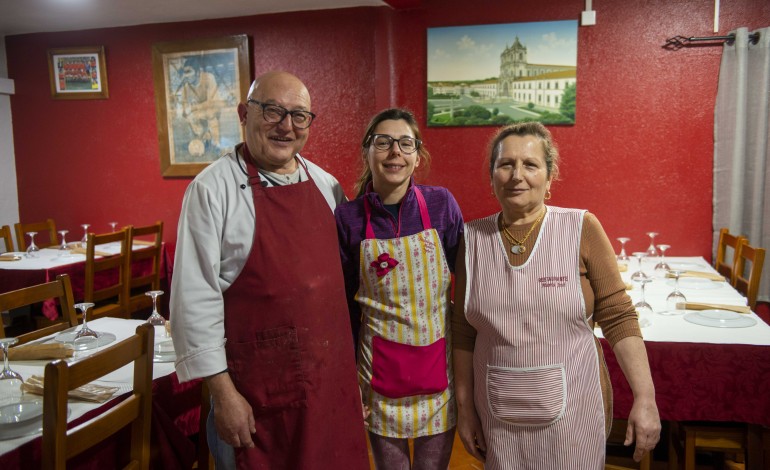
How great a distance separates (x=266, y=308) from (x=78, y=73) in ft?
15.3

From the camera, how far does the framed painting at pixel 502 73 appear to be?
3854mm

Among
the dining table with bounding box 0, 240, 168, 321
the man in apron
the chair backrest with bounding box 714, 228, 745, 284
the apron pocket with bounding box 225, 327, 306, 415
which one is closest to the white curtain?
the chair backrest with bounding box 714, 228, 745, 284

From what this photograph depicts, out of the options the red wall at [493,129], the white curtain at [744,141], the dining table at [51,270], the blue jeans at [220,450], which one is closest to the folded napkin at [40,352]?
the blue jeans at [220,450]

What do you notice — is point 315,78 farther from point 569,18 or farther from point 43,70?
point 43,70

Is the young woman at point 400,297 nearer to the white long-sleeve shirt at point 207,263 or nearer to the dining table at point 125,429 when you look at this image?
the white long-sleeve shirt at point 207,263

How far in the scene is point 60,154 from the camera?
5070 millimetres

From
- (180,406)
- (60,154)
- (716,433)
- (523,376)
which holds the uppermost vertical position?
(60,154)

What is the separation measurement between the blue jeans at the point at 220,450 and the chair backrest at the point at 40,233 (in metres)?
3.92

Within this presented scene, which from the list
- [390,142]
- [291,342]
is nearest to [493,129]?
[390,142]

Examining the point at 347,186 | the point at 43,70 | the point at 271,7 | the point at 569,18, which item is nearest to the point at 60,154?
the point at 43,70

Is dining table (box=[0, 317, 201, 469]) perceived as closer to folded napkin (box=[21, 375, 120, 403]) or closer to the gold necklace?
folded napkin (box=[21, 375, 120, 403])

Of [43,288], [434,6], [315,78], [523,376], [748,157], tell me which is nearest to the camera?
[523,376]

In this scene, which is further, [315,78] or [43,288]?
[315,78]

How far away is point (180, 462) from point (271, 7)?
3551 millimetres
